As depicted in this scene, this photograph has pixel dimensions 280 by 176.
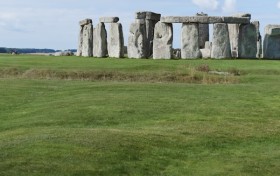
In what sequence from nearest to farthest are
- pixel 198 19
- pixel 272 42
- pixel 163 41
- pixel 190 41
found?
pixel 198 19 < pixel 190 41 < pixel 163 41 < pixel 272 42

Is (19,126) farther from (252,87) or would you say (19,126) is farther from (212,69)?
(212,69)

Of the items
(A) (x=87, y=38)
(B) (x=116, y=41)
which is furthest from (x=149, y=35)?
(A) (x=87, y=38)

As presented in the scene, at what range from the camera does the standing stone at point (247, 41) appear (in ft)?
161

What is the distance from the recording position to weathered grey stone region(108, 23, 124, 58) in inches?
1997

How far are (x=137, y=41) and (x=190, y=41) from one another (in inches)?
182

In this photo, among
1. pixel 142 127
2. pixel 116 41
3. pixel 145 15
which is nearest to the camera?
pixel 142 127

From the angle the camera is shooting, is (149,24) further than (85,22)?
No

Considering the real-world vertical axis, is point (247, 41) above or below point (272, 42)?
above

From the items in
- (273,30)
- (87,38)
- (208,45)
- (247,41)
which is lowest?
(208,45)

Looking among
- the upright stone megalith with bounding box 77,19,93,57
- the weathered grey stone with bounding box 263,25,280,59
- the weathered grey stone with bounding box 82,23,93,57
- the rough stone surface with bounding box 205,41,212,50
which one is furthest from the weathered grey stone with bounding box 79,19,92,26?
the weathered grey stone with bounding box 263,25,280,59

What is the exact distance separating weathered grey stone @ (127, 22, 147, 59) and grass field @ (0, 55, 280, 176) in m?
13.7

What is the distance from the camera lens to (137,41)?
49781 millimetres

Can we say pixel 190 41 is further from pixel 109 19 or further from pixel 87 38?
pixel 87 38

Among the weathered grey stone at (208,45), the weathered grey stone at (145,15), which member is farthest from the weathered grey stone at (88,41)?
the weathered grey stone at (208,45)
